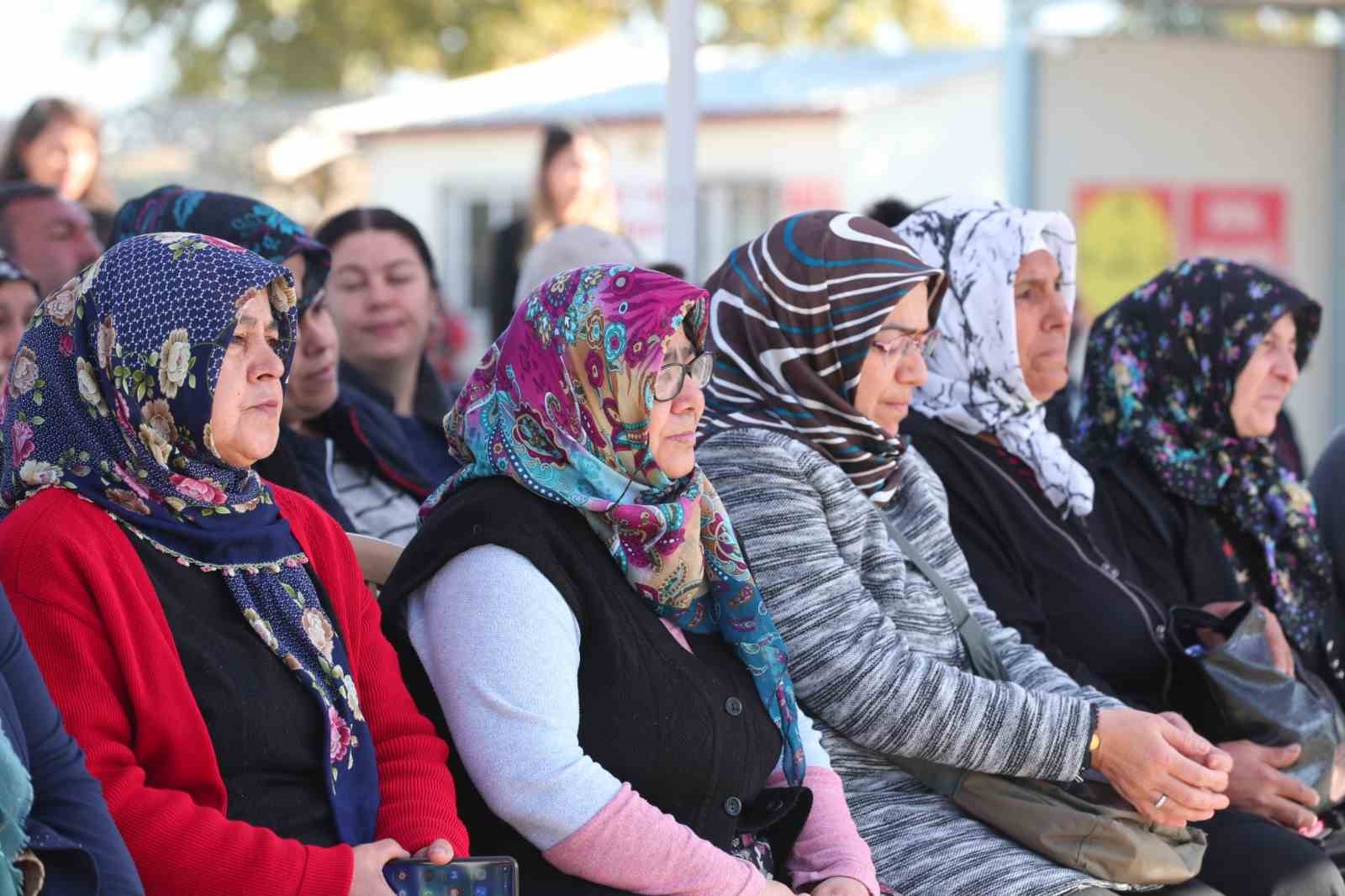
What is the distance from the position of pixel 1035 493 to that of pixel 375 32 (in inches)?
921

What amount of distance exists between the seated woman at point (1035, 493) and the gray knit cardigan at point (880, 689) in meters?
0.51

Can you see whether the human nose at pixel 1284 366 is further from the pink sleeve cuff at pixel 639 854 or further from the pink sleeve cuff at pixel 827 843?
the pink sleeve cuff at pixel 639 854

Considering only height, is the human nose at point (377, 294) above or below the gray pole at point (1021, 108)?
below

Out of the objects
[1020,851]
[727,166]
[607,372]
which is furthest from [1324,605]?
[727,166]

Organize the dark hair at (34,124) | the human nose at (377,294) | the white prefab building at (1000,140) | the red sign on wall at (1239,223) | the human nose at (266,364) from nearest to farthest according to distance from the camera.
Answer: the human nose at (266,364)
the human nose at (377,294)
the dark hair at (34,124)
the white prefab building at (1000,140)
the red sign on wall at (1239,223)

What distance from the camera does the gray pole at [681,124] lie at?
471cm

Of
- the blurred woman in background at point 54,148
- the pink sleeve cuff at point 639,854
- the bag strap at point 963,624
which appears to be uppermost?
→ the blurred woman in background at point 54,148

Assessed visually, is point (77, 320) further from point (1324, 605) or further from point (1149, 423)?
point (1324, 605)

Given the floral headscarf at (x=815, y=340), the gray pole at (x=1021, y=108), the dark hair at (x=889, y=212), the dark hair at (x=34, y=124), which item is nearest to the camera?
the floral headscarf at (x=815, y=340)

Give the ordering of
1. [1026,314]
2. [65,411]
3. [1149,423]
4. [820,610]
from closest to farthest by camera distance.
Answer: [65,411], [820,610], [1026,314], [1149,423]

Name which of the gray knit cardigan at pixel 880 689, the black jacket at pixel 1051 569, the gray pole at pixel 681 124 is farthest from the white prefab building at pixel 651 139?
the gray knit cardigan at pixel 880 689

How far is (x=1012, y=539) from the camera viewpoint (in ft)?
11.4

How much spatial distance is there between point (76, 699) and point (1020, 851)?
5.23 ft

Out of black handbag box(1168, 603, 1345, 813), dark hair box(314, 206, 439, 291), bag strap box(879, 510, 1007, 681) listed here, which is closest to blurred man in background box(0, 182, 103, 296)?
dark hair box(314, 206, 439, 291)
